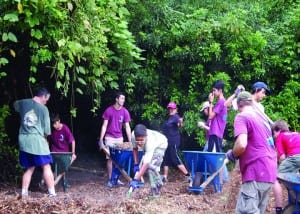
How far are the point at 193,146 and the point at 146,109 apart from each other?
1469 millimetres

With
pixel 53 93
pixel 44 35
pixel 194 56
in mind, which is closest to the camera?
pixel 44 35

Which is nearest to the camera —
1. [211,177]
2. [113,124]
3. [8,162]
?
[211,177]

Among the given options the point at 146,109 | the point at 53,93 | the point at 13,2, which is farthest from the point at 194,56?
the point at 13,2

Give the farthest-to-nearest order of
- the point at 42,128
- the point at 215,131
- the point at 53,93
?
1. the point at 53,93
2. the point at 215,131
3. the point at 42,128

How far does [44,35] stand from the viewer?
27.0 feet

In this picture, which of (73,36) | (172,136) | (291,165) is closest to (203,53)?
(172,136)

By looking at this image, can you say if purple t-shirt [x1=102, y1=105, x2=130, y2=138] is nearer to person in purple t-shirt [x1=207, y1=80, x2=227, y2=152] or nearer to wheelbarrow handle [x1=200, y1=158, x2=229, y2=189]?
person in purple t-shirt [x1=207, y1=80, x2=227, y2=152]

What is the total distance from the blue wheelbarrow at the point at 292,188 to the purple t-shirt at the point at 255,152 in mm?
762

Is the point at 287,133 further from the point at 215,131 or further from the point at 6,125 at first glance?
the point at 6,125

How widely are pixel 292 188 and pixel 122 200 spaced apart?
2.34 metres

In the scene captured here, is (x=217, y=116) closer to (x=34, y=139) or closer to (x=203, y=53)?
(x=203, y=53)

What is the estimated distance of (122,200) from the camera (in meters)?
7.64

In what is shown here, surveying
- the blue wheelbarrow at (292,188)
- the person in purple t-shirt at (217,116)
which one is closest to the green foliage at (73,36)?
the person in purple t-shirt at (217,116)

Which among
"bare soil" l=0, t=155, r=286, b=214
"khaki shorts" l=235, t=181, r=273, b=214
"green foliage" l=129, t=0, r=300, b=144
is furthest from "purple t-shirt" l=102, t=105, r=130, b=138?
"khaki shorts" l=235, t=181, r=273, b=214
